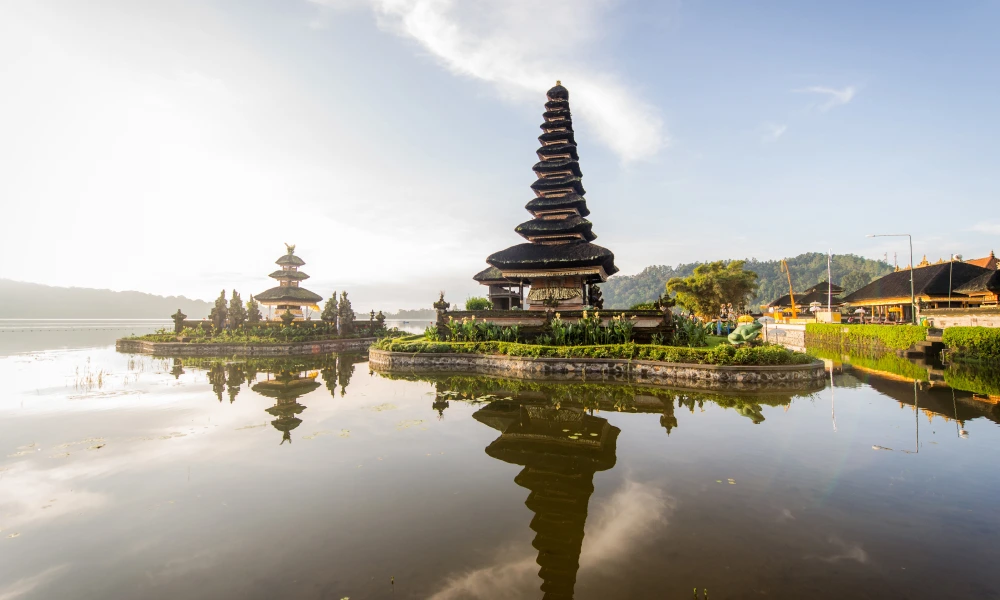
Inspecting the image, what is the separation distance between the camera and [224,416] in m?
12.3

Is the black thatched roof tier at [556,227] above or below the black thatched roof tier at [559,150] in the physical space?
below

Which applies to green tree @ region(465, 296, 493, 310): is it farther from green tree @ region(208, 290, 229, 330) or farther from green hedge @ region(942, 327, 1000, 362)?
green hedge @ region(942, 327, 1000, 362)

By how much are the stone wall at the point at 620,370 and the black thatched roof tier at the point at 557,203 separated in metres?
14.5

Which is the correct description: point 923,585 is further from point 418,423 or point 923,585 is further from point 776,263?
point 776,263

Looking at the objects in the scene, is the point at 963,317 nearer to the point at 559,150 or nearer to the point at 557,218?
the point at 557,218

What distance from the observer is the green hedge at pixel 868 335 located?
2758 cm

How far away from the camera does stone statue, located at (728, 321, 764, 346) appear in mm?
18547

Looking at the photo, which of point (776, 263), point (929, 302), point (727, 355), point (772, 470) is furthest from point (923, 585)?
point (776, 263)

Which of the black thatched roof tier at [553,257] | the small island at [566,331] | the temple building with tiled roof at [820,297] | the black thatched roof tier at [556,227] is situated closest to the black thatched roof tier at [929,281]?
the temple building with tiled roof at [820,297]

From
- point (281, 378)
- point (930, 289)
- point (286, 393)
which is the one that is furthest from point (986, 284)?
point (281, 378)

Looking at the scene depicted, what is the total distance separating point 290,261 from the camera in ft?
152

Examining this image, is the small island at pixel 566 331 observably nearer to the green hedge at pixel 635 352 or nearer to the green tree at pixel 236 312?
the green hedge at pixel 635 352

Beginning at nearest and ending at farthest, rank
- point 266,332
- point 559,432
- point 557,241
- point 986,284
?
point 559,432, point 986,284, point 557,241, point 266,332

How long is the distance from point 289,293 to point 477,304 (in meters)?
22.9
